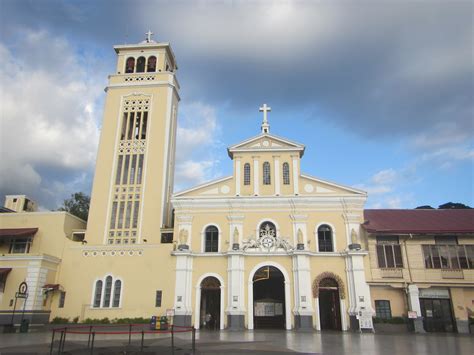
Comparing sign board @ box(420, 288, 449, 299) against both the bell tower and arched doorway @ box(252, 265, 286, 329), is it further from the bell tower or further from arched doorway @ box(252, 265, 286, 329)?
the bell tower

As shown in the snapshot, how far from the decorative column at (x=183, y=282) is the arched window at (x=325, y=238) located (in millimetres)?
10041

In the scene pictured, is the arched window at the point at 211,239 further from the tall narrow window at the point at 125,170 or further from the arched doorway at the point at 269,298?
the tall narrow window at the point at 125,170

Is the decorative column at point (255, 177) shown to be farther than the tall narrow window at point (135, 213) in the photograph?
No

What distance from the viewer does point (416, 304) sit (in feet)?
90.0

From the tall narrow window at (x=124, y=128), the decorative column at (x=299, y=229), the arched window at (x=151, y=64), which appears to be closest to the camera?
the decorative column at (x=299, y=229)

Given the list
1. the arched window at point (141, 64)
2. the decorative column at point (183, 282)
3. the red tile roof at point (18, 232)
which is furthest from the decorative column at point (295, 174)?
the red tile roof at point (18, 232)

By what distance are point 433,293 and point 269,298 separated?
1202 centimetres

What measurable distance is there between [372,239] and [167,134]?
1936 cm

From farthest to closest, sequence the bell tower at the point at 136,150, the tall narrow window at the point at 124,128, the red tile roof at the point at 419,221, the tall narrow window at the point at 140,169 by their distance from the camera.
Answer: the tall narrow window at the point at 124,128
the tall narrow window at the point at 140,169
the bell tower at the point at 136,150
the red tile roof at the point at 419,221

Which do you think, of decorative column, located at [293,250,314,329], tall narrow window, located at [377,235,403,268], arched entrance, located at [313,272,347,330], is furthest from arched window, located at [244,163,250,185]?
tall narrow window, located at [377,235,403,268]

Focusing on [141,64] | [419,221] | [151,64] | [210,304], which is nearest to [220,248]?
[210,304]

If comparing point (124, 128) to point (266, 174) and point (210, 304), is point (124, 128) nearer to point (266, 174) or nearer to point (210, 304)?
point (266, 174)

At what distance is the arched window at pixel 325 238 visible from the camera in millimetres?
30047

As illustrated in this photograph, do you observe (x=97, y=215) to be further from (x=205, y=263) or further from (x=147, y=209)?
(x=205, y=263)
